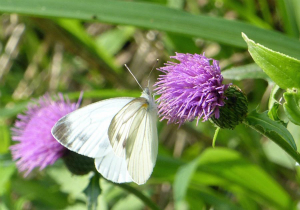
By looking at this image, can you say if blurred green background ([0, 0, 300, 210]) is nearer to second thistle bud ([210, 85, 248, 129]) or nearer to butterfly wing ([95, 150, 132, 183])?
butterfly wing ([95, 150, 132, 183])

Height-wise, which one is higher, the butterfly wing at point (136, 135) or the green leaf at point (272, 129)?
the green leaf at point (272, 129)

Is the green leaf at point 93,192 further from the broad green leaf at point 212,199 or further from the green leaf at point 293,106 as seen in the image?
the green leaf at point 293,106

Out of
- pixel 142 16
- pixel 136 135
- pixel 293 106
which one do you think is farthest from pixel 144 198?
pixel 293 106

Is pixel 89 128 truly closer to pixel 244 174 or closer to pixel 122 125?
pixel 122 125

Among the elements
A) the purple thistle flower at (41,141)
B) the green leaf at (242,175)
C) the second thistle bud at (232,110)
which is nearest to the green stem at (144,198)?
the purple thistle flower at (41,141)

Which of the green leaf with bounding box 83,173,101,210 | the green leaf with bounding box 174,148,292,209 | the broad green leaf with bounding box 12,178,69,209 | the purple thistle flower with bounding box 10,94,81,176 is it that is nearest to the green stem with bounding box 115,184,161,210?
the green leaf with bounding box 83,173,101,210

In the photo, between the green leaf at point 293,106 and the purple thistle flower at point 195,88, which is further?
the purple thistle flower at point 195,88
